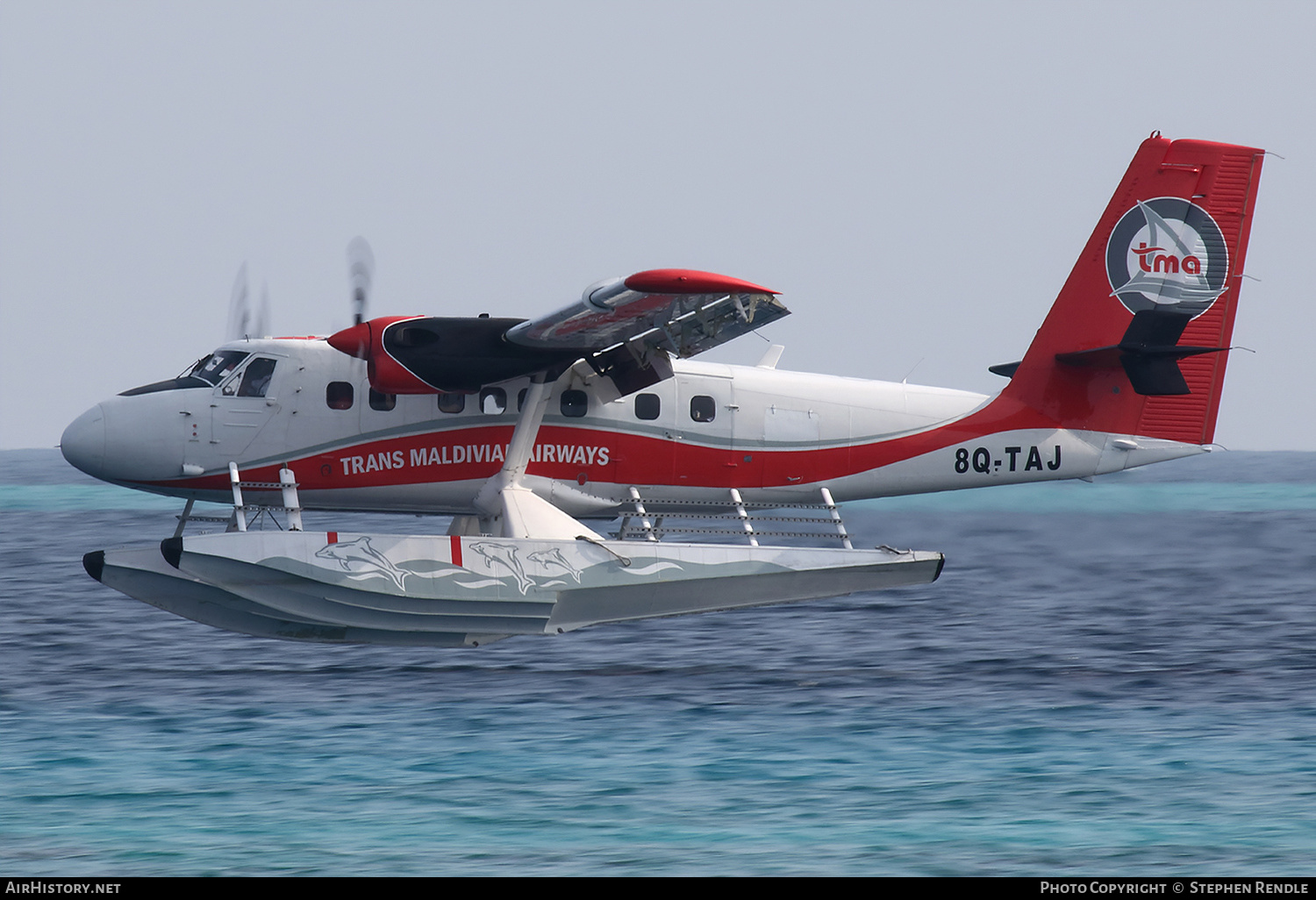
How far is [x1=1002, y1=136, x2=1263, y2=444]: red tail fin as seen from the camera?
16.0m

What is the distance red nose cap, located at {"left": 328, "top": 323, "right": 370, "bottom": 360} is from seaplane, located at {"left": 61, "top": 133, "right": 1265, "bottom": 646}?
2cm

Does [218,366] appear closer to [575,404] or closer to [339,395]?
[339,395]

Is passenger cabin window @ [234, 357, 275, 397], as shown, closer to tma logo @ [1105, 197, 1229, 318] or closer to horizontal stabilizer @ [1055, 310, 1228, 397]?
horizontal stabilizer @ [1055, 310, 1228, 397]

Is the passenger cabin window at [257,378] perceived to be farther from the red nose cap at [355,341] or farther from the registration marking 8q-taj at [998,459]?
the registration marking 8q-taj at [998,459]

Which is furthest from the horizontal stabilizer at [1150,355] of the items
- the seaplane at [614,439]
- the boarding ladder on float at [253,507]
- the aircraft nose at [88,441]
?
the aircraft nose at [88,441]

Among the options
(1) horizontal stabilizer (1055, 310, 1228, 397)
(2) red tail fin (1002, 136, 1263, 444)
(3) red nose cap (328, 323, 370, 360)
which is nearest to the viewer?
(3) red nose cap (328, 323, 370, 360)

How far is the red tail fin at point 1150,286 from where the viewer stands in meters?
16.0

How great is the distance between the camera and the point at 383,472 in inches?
574

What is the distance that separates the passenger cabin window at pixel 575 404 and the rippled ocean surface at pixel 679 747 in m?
3.01

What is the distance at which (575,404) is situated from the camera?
14.9 metres

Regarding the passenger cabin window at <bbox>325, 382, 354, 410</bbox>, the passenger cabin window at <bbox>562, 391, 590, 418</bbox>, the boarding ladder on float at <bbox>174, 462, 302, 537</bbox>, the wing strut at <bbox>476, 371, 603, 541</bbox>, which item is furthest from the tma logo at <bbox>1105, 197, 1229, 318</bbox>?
the boarding ladder on float at <bbox>174, 462, 302, 537</bbox>

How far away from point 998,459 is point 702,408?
359 centimetres

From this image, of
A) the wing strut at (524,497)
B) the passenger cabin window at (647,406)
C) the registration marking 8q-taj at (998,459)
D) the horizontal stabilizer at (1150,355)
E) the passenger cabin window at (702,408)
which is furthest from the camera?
the registration marking 8q-taj at (998,459)

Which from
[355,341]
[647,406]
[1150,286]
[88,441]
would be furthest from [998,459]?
[88,441]
